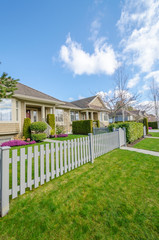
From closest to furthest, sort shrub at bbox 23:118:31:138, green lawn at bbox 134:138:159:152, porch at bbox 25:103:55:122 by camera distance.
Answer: green lawn at bbox 134:138:159:152 → shrub at bbox 23:118:31:138 → porch at bbox 25:103:55:122

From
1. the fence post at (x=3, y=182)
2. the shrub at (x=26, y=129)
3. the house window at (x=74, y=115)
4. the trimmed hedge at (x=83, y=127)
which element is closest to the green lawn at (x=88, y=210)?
the fence post at (x=3, y=182)

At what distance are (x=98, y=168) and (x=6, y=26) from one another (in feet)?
41.2

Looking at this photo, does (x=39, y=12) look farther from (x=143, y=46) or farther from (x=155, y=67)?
(x=155, y=67)

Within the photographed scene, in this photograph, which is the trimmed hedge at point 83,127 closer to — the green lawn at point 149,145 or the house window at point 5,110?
the green lawn at point 149,145

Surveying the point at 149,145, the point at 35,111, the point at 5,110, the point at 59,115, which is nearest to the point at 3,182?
the point at 149,145

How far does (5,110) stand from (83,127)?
893 centimetres

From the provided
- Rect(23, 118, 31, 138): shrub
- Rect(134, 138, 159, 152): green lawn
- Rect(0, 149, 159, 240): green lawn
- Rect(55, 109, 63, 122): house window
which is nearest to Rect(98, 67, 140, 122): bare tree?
Rect(134, 138, 159, 152): green lawn

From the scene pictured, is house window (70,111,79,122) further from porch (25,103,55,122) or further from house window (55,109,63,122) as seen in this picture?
porch (25,103,55,122)

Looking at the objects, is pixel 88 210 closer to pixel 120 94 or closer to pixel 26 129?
pixel 26 129

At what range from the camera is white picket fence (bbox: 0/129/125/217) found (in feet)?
6.72

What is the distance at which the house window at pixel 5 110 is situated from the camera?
8915mm

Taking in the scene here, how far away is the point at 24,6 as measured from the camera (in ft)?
26.2

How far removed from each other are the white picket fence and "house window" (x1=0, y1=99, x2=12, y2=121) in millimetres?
5891

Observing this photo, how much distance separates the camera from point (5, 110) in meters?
9.12
